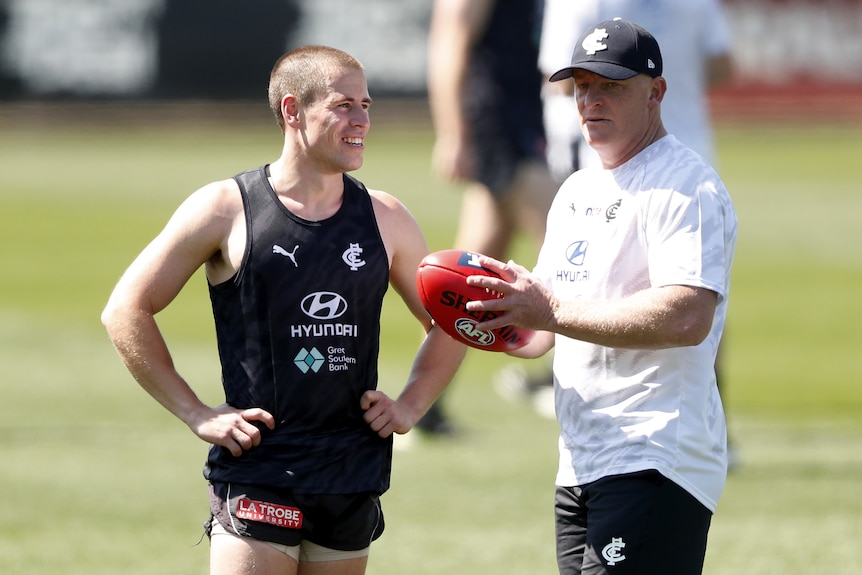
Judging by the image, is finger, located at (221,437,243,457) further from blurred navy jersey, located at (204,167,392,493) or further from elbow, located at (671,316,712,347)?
elbow, located at (671,316,712,347)

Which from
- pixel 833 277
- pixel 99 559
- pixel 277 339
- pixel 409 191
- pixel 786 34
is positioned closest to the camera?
pixel 277 339

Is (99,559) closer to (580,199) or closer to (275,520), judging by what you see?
(275,520)

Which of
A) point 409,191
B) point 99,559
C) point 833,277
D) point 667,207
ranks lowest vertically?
point 99,559

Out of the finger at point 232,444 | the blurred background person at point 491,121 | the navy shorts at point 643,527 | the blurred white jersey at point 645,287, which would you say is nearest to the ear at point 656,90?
the blurred white jersey at point 645,287

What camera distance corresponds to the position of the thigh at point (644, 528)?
388 cm

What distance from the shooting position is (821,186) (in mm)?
23266

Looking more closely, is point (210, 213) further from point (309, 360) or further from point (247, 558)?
point (247, 558)

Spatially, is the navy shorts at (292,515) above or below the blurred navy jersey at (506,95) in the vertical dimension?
below

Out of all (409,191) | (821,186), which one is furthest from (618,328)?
(821,186)

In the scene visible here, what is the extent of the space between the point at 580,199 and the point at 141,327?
1334mm

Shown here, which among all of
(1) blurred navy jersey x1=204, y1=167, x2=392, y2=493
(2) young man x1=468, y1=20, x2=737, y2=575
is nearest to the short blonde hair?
(1) blurred navy jersey x1=204, y1=167, x2=392, y2=493

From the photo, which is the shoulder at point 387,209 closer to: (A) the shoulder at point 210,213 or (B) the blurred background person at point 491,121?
(A) the shoulder at point 210,213

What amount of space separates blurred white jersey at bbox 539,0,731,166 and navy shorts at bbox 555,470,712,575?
327 cm

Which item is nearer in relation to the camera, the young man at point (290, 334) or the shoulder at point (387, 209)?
the young man at point (290, 334)
